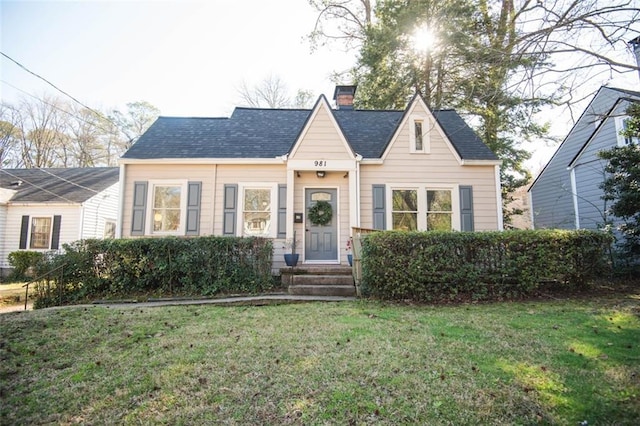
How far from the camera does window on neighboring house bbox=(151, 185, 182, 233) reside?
9023 millimetres

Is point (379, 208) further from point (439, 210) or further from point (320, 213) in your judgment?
point (439, 210)

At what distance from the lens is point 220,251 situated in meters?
7.13

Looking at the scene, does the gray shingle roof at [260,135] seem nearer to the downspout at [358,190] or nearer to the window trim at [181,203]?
the downspout at [358,190]

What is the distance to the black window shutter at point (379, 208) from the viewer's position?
892 cm

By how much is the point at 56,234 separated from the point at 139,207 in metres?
8.07

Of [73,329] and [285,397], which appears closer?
[285,397]

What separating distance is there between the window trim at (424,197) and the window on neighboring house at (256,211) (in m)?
3.63

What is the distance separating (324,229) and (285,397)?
22.1ft

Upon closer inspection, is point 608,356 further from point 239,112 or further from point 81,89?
point 81,89

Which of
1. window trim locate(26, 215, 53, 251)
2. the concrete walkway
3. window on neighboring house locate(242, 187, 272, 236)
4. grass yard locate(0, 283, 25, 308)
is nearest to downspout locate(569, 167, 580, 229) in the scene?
the concrete walkway

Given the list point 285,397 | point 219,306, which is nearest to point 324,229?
point 219,306

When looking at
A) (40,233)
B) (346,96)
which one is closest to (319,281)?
(346,96)

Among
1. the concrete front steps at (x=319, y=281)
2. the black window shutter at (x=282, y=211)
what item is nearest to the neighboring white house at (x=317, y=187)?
the black window shutter at (x=282, y=211)

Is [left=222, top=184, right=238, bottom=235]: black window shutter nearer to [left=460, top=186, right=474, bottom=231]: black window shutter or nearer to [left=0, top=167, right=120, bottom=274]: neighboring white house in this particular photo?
[left=460, top=186, right=474, bottom=231]: black window shutter
